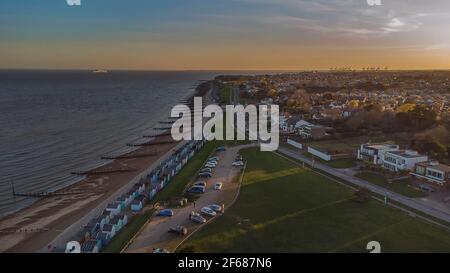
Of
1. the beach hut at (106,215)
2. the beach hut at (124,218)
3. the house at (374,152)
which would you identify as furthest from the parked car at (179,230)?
the house at (374,152)

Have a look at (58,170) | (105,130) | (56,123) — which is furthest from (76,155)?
(56,123)

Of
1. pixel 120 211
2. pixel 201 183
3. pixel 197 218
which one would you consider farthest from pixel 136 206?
pixel 197 218

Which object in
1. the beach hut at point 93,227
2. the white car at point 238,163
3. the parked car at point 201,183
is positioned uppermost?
the white car at point 238,163

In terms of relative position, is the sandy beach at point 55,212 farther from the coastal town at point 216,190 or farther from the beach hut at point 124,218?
the beach hut at point 124,218

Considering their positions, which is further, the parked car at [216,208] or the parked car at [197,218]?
the parked car at [216,208]

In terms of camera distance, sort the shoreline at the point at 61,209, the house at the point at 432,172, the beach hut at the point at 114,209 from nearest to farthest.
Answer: the shoreline at the point at 61,209, the beach hut at the point at 114,209, the house at the point at 432,172

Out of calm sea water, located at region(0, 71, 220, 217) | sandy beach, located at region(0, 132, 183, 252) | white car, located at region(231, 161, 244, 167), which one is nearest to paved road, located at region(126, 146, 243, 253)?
white car, located at region(231, 161, 244, 167)
